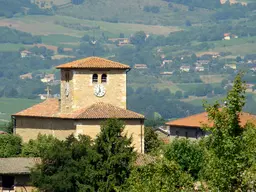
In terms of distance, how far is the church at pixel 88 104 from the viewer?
66375mm

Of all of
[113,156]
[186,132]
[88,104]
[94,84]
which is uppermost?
[94,84]

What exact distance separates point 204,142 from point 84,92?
38.6 m

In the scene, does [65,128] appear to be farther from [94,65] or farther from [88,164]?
[88,164]

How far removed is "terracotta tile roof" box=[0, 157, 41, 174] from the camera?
2393 inches

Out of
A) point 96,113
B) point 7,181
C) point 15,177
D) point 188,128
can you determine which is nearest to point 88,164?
point 15,177

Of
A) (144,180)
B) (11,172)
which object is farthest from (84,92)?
(144,180)

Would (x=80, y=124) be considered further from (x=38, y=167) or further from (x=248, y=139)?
(x=248, y=139)

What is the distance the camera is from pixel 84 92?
6919cm

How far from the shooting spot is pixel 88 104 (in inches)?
2714

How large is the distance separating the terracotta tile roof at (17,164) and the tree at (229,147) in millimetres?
30562

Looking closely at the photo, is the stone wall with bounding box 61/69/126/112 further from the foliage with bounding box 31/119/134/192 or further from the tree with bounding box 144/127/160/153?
the foliage with bounding box 31/119/134/192

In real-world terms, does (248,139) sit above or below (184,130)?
above

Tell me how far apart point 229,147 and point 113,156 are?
948 inches

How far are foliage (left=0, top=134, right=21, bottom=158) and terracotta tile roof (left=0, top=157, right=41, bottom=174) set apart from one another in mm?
3349
